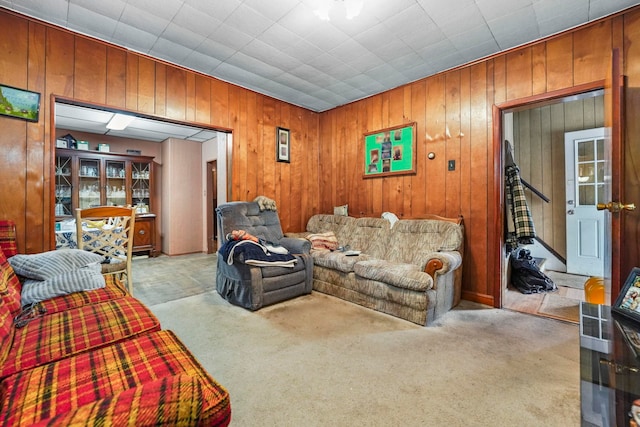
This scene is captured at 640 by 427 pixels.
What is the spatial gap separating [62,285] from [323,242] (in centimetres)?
255

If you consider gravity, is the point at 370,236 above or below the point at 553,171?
below

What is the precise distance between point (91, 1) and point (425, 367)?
11.5ft

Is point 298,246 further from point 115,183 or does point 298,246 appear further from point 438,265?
point 115,183

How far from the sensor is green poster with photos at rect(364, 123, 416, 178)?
11.9ft

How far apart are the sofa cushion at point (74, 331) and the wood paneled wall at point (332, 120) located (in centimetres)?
155

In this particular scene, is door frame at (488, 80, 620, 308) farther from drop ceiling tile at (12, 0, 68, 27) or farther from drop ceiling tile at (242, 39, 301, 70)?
drop ceiling tile at (12, 0, 68, 27)

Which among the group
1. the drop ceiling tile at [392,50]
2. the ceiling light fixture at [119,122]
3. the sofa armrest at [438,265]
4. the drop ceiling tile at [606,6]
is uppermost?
the drop ceiling tile at [392,50]

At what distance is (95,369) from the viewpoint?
1.03 meters

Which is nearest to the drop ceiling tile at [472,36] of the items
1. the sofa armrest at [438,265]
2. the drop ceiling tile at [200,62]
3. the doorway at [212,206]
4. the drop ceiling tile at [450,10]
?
→ the drop ceiling tile at [450,10]

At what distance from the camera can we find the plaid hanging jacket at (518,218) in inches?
122

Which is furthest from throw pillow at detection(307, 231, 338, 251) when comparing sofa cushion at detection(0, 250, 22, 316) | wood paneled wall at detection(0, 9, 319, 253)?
sofa cushion at detection(0, 250, 22, 316)

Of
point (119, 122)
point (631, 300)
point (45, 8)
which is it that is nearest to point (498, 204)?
point (631, 300)

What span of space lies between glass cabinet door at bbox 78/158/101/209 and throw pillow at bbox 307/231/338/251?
14.5 feet

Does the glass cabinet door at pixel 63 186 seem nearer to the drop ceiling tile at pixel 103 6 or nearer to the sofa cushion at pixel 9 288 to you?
the drop ceiling tile at pixel 103 6
